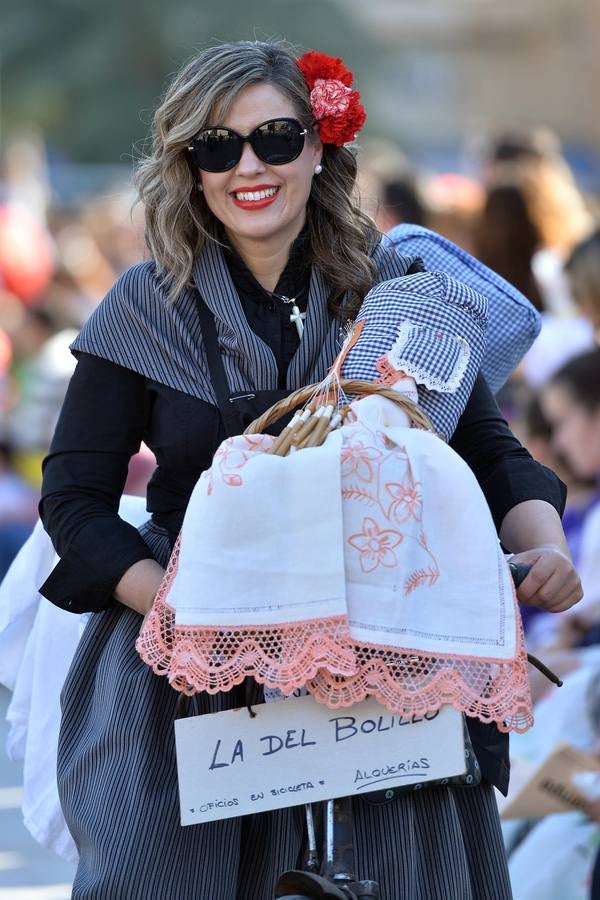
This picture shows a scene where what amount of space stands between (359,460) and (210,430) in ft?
1.37

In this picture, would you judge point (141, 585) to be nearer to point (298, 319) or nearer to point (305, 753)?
point (305, 753)

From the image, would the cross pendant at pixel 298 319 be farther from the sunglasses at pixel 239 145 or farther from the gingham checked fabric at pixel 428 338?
the sunglasses at pixel 239 145

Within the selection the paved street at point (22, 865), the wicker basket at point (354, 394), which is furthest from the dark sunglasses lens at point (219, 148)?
the paved street at point (22, 865)

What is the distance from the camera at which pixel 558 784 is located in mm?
4148

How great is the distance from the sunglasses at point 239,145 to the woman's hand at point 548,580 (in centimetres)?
85

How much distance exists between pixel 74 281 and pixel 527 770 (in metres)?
7.53

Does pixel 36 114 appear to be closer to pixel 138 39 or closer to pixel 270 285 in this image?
pixel 138 39

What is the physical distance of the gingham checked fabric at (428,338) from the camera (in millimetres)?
2709

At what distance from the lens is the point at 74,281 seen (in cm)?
1109

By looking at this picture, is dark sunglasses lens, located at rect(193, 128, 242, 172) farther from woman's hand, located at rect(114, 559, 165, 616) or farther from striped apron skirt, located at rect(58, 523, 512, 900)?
striped apron skirt, located at rect(58, 523, 512, 900)

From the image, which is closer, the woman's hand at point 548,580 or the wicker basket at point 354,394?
the wicker basket at point 354,394

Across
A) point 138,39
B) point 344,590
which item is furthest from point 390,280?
point 138,39

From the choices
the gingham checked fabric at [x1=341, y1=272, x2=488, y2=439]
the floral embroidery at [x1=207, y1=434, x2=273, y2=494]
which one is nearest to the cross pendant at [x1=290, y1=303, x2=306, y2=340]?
the gingham checked fabric at [x1=341, y1=272, x2=488, y2=439]

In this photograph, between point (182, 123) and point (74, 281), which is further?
point (74, 281)
